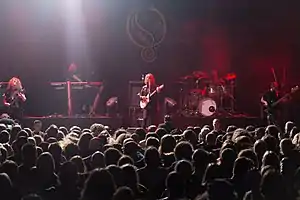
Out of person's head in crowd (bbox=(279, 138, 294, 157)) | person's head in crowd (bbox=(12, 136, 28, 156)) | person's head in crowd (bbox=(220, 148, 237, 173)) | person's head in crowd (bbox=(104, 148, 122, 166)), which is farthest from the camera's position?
person's head in crowd (bbox=(12, 136, 28, 156))

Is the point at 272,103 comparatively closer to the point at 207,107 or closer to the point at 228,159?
the point at 207,107

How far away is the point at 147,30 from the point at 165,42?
2.36 feet

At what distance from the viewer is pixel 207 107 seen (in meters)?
15.7

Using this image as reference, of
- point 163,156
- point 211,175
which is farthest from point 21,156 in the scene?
point 211,175

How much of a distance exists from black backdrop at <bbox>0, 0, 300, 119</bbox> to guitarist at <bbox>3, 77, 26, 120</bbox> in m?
2.93

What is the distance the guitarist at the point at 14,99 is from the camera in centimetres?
1437

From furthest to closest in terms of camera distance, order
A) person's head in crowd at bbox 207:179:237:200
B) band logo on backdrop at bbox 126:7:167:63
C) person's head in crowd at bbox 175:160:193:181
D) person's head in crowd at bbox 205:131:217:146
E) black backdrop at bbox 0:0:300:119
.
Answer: band logo on backdrop at bbox 126:7:167:63 → black backdrop at bbox 0:0:300:119 → person's head in crowd at bbox 205:131:217:146 → person's head in crowd at bbox 175:160:193:181 → person's head in crowd at bbox 207:179:237:200

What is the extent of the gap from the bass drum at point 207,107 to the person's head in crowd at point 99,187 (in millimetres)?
11072

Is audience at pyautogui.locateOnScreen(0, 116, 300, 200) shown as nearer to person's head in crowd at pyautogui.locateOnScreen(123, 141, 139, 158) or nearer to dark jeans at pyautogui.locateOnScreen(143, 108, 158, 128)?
person's head in crowd at pyautogui.locateOnScreen(123, 141, 139, 158)

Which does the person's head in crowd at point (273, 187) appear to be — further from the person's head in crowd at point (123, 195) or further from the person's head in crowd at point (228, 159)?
the person's head in crowd at point (123, 195)

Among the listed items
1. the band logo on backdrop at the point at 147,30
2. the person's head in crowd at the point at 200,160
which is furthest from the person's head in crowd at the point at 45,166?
the band logo on backdrop at the point at 147,30

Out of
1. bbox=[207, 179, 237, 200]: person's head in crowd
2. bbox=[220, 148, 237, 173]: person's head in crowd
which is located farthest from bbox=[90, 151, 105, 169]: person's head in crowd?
bbox=[207, 179, 237, 200]: person's head in crowd

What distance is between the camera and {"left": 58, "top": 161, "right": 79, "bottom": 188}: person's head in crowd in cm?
506

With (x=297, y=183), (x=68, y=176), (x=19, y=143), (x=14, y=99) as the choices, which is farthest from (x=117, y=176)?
(x=14, y=99)
